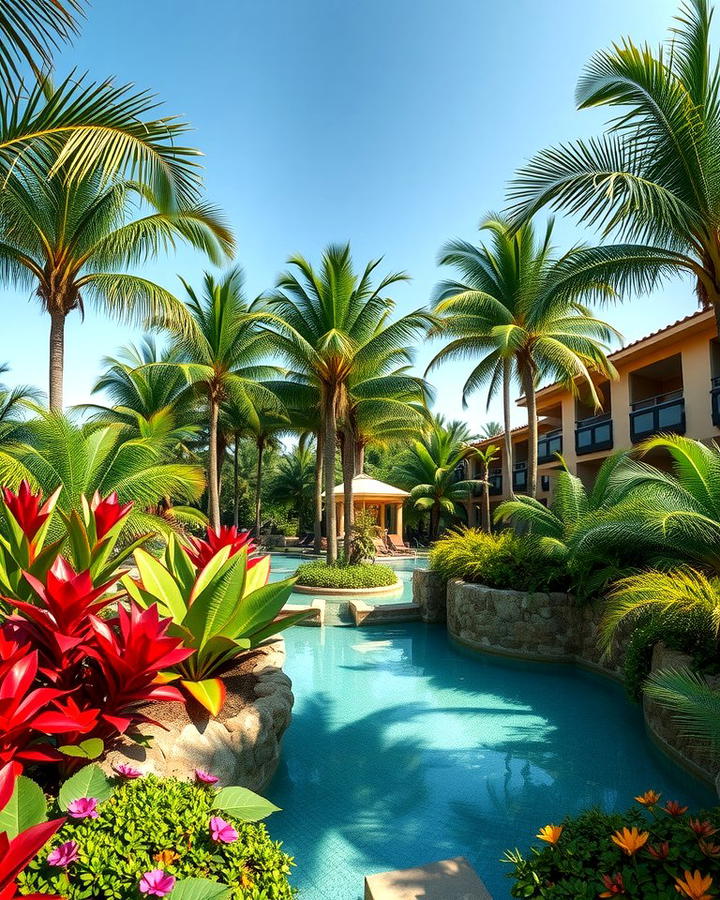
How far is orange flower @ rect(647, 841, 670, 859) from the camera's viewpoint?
229 centimetres

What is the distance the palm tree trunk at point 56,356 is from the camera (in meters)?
9.64

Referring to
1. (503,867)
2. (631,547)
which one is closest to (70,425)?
(503,867)

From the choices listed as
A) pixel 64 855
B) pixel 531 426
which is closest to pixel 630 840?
pixel 64 855

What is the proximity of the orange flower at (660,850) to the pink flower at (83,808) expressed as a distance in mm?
2420

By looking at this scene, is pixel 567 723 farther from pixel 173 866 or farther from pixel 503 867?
pixel 173 866

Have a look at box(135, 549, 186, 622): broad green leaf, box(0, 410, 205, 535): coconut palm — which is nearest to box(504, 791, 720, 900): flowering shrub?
box(135, 549, 186, 622): broad green leaf

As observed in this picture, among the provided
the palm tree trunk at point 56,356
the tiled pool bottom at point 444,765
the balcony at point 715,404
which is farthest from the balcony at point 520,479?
the palm tree trunk at point 56,356

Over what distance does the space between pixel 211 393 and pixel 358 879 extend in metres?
15.5

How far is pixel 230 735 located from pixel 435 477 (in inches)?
1053

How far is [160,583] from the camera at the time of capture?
177 inches

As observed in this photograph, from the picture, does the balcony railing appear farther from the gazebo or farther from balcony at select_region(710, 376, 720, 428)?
balcony at select_region(710, 376, 720, 428)

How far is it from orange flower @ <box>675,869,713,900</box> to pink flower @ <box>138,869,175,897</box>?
1.91 meters

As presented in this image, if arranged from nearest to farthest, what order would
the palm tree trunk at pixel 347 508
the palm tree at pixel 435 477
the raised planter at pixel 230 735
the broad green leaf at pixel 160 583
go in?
the raised planter at pixel 230 735 → the broad green leaf at pixel 160 583 → the palm tree trunk at pixel 347 508 → the palm tree at pixel 435 477

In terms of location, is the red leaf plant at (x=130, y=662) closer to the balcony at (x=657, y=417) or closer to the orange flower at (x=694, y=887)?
the orange flower at (x=694, y=887)
